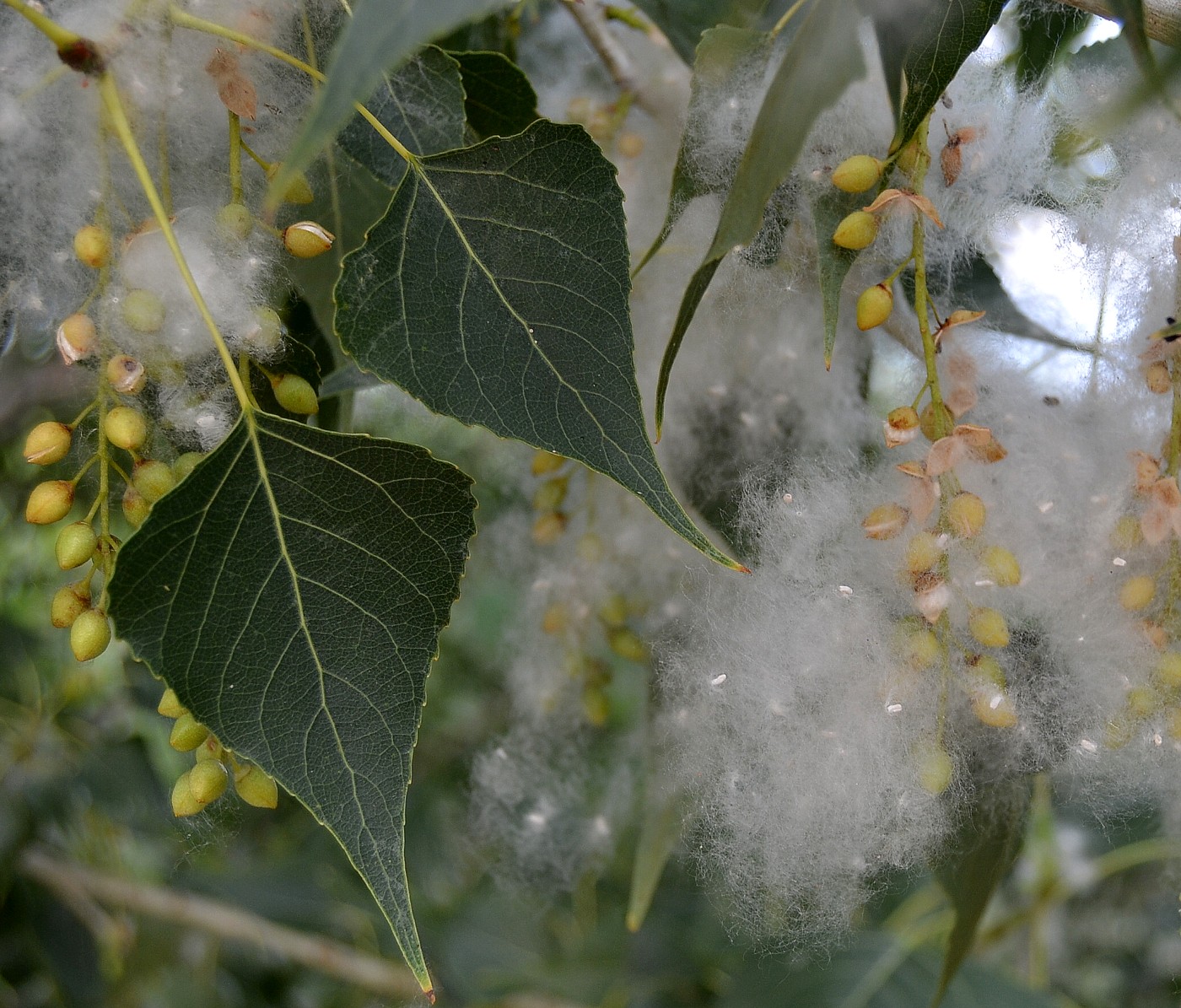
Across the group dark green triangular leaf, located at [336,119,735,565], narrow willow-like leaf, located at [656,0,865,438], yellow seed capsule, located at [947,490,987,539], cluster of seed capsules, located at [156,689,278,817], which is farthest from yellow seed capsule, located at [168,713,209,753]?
yellow seed capsule, located at [947,490,987,539]

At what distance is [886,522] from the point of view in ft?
1.81

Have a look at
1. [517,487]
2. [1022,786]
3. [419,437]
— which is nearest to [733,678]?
[1022,786]

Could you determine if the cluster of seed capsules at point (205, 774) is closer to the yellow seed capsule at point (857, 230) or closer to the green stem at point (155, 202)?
the green stem at point (155, 202)

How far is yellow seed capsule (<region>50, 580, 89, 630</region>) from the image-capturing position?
516 mm

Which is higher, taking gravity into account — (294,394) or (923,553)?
(923,553)

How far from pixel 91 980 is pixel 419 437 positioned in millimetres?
952

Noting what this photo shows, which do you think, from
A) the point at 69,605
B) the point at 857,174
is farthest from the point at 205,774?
the point at 857,174

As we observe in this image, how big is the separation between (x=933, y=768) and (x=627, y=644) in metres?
0.36

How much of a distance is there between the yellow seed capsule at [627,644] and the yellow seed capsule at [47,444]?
48 cm

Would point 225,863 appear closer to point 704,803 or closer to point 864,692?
point 704,803

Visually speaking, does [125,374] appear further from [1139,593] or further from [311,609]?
[1139,593]

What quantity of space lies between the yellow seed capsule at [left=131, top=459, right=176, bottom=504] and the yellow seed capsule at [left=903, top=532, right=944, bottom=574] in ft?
1.32

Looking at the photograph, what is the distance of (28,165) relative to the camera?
0.60 metres

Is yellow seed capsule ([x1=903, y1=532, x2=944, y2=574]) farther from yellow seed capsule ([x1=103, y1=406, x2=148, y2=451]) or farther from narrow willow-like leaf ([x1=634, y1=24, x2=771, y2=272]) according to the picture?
yellow seed capsule ([x1=103, y1=406, x2=148, y2=451])
